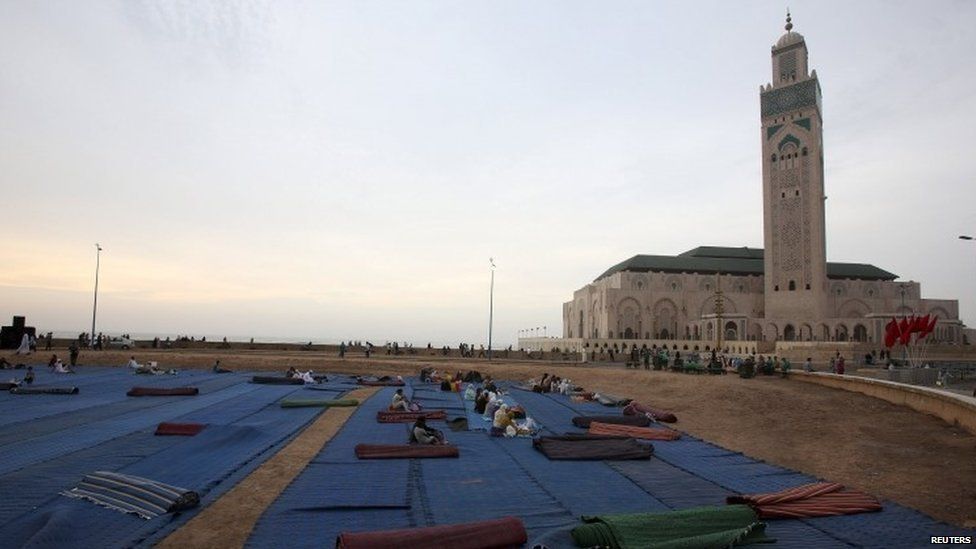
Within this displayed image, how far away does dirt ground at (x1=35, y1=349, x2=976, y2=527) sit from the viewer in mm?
10578

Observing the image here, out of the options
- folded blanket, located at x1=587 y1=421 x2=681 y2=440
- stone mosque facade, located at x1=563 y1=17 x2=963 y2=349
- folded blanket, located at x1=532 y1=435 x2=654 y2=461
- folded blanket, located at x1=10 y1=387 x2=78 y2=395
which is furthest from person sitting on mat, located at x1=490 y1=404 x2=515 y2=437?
stone mosque facade, located at x1=563 y1=17 x2=963 y2=349

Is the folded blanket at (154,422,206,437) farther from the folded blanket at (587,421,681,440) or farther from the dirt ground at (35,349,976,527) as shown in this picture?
the dirt ground at (35,349,976,527)

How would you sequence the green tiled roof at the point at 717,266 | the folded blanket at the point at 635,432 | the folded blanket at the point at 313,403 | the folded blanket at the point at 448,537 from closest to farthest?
the folded blanket at the point at 448,537, the folded blanket at the point at 635,432, the folded blanket at the point at 313,403, the green tiled roof at the point at 717,266

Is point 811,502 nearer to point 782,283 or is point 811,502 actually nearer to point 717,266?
point 782,283

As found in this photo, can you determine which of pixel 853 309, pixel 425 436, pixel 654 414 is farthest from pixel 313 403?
pixel 853 309

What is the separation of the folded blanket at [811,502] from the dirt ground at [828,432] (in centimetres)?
91

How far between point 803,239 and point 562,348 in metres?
25.7

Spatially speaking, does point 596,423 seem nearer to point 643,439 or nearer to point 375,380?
point 643,439

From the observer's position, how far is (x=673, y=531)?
274 inches

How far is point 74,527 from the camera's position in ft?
23.1

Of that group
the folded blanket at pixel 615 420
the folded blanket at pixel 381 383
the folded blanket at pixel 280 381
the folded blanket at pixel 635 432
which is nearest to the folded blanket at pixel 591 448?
the folded blanket at pixel 635 432

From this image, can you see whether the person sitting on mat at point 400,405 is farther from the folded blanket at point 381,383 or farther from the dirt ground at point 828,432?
the folded blanket at point 381,383

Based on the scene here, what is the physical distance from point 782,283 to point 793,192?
891cm

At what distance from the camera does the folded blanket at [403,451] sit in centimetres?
1153
